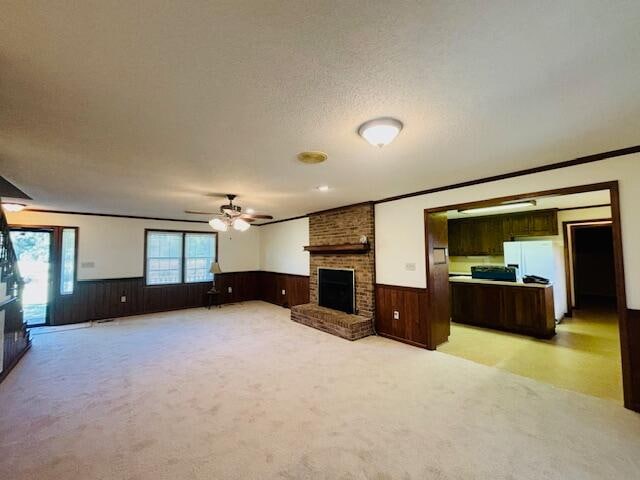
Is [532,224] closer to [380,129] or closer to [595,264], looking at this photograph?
[595,264]

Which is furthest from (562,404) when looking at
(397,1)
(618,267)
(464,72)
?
(397,1)

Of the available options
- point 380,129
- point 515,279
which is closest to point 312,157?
point 380,129

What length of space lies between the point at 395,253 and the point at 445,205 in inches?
44.5

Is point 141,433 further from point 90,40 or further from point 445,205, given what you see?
point 445,205

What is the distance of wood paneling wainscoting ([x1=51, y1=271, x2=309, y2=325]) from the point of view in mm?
6082

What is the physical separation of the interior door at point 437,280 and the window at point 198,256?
5839 mm

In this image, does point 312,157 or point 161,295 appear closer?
point 312,157

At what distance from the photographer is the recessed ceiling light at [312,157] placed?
8.67ft

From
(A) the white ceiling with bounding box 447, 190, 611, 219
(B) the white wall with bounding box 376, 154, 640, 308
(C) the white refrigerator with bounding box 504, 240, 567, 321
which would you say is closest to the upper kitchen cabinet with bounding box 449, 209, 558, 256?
(A) the white ceiling with bounding box 447, 190, 611, 219

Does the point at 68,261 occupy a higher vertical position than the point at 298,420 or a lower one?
higher

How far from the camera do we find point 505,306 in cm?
509

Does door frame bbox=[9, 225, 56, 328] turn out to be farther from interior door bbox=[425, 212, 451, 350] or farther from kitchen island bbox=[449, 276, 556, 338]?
kitchen island bbox=[449, 276, 556, 338]

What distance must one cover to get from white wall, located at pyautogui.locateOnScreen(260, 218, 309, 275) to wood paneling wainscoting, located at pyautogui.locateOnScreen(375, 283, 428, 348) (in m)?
2.43

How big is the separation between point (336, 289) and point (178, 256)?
446 cm
